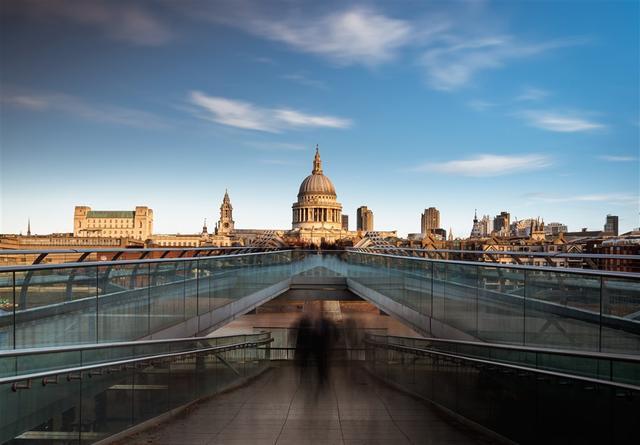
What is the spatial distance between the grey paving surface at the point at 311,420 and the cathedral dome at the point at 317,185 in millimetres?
153338

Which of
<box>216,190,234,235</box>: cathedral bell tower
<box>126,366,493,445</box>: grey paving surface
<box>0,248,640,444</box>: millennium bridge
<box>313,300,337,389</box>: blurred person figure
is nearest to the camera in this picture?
<box>0,248,640,444</box>: millennium bridge

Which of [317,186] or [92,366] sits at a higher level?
[317,186]

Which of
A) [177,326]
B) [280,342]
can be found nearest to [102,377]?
[177,326]

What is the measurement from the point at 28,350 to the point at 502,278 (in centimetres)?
579

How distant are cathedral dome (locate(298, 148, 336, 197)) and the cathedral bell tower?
30.5 m

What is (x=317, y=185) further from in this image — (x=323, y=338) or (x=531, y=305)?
(x=531, y=305)

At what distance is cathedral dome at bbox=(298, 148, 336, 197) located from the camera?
542 ft

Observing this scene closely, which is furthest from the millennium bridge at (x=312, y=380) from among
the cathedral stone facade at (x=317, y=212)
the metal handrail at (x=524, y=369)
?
the cathedral stone facade at (x=317, y=212)

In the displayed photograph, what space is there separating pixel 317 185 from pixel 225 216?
4043cm

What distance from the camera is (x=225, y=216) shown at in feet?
634

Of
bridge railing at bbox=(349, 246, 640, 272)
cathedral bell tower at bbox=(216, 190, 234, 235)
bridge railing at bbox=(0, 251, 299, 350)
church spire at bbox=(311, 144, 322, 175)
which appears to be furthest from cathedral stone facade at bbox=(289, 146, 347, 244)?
bridge railing at bbox=(0, 251, 299, 350)

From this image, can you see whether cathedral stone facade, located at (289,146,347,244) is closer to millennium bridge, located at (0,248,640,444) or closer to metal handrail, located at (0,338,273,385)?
millennium bridge, located at (0,248,640,444)

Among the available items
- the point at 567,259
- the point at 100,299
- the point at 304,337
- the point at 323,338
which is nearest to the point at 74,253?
the point at 100,299

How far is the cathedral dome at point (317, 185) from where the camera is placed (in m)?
165
